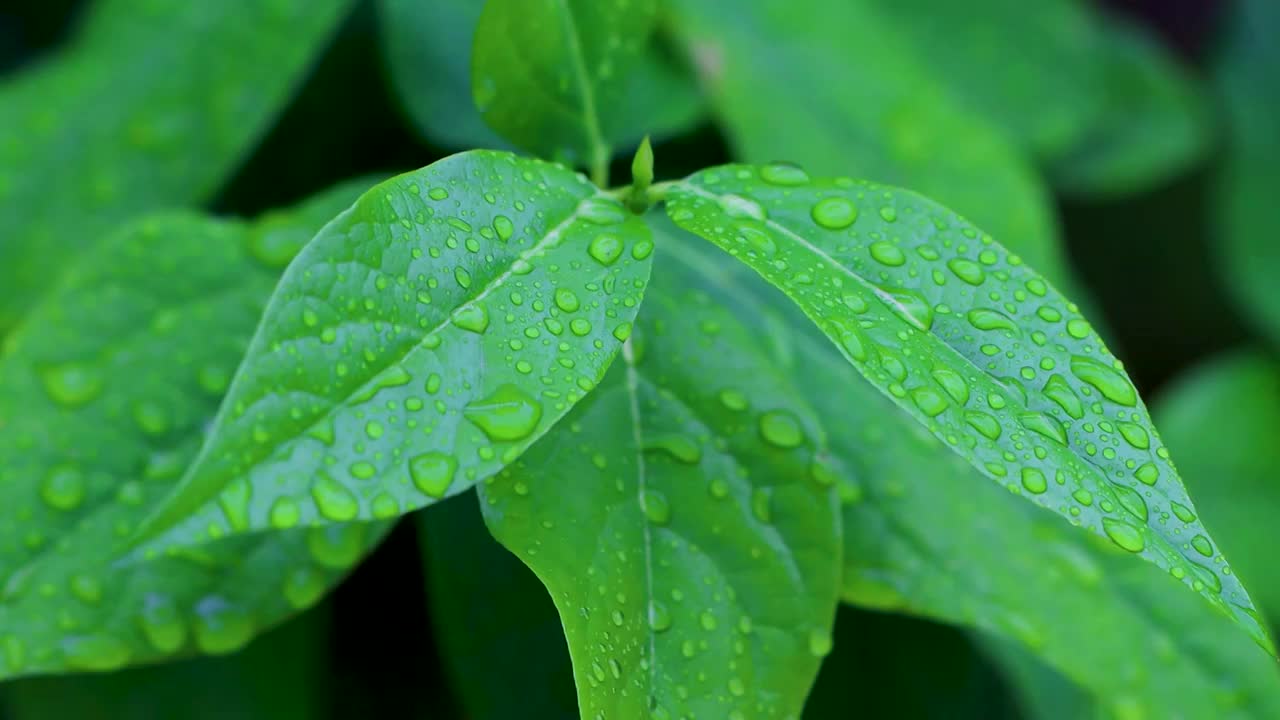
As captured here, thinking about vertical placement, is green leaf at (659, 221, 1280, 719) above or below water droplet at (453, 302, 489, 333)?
below

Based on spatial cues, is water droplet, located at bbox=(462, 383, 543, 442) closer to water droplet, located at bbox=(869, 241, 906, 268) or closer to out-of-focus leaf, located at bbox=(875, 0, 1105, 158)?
water droplet, located at bbox=(869, 241, 906, 268)

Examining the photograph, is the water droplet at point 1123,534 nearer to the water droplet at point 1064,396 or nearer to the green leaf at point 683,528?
the water droplet at point 1064,396

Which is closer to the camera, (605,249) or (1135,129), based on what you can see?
→ (605,249)

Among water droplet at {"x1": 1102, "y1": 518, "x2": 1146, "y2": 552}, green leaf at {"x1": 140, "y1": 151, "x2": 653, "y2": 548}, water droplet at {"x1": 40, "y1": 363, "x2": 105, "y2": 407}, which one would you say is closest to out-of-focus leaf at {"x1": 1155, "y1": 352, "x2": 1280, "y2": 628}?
water droplet at {"x1": 1102, "y1": 518, "x2": 1146, "y2": 552}

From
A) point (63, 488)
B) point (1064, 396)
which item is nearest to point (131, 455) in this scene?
point (63, 488)

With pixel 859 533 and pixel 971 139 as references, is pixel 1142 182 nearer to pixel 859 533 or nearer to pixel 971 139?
pixel 971 139

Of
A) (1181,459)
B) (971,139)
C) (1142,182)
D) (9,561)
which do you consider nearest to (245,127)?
(9,561)

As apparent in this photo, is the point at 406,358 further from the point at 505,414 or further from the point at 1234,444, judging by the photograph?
the point at 1234,444
